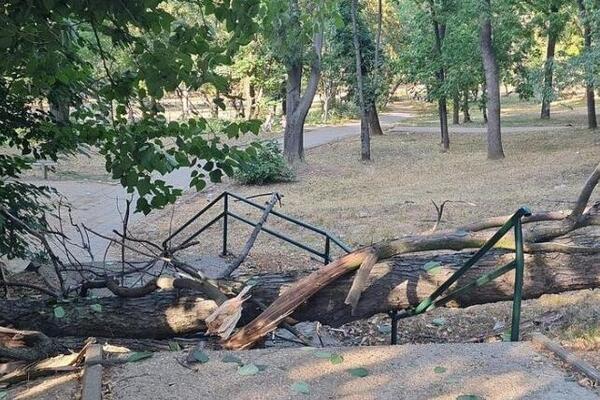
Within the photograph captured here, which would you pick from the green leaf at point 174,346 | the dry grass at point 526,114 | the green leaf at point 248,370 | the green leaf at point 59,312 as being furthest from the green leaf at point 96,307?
the dry grass at point 526,114

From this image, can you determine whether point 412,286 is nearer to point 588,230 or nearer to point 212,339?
point 212,339

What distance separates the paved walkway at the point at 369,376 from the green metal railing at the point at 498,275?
238mm

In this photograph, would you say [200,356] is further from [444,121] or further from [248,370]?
[444,121]

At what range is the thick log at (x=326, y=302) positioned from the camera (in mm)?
4500

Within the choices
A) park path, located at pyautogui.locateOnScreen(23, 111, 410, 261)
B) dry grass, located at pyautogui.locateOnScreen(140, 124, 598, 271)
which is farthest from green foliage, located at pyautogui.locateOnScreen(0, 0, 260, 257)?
dry grass, located at pyautogui.locateOnScreen(140, 124, 598, 271)

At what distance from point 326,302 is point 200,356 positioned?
1.05 meters

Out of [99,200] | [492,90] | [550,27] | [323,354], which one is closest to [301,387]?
[323,354]

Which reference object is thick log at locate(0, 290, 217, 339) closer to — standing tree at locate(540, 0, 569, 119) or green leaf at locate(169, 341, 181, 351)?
green leaf at locate(169, 341, 181, 351)

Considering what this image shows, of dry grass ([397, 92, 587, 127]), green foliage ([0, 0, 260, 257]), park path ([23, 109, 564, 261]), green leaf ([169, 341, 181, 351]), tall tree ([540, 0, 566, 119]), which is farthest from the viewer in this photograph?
dry grass ([397, 92, 587, 127])

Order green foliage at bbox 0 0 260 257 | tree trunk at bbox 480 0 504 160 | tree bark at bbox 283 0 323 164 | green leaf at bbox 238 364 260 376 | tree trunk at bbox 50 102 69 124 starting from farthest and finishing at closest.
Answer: tree bark at bbox 283 0 323 164
tree trunk at bbox 480 0 504 160
tree trunk at bbox 50 102 69 124
green leaf at bbox 238 364 260 376
green foliage at bbox 0 0 260 257

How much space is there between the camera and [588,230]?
934 centimetres

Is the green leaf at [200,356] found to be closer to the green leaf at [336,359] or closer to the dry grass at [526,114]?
the green leaf at [336,359]

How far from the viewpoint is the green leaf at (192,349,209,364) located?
3725 mm

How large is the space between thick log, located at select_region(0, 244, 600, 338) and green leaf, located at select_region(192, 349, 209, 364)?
624mm
